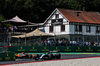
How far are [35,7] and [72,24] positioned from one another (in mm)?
17765

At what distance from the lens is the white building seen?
49.3 m

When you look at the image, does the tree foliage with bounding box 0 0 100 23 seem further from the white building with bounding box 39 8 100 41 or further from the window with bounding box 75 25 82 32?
the window with bounding box 75 25 82 32

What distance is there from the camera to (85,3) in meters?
71.2

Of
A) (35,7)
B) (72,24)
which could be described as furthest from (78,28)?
(35,7)

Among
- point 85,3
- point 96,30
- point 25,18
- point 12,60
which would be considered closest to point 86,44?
point 12,60

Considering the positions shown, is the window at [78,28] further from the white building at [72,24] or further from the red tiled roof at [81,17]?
the red tiled roof at [81,17]

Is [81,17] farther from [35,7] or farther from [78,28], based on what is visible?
[35,7]

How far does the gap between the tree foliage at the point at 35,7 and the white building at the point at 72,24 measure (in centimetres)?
858

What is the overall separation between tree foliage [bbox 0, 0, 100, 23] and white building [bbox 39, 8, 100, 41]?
8.58 metres

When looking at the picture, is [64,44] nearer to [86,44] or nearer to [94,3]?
[86,44]

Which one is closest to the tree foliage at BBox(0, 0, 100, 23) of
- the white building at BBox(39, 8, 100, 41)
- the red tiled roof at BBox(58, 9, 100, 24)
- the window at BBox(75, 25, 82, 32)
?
the red tiled roof at BBox(58, 9, 100, 24)

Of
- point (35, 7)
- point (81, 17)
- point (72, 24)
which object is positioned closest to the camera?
point (72, 24)

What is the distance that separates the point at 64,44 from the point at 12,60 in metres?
10.2

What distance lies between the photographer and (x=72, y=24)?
49.3 meters
